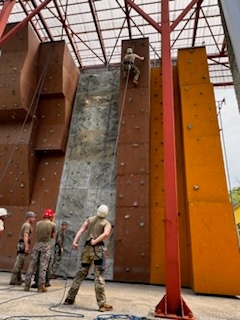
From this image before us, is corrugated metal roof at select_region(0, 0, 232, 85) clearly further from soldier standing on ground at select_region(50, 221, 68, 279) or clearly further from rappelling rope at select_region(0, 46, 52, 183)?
soldier standing on ground at select_region(50, 221, 68, 279)

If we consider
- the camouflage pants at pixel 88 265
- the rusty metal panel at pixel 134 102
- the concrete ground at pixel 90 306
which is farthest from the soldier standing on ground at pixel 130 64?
the concrete ground at pixel 90 306

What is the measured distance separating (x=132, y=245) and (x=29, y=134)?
4466 millimetres

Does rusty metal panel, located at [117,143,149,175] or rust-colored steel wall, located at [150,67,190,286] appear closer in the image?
rust-colored steel wall, located at [150,67,190,286]

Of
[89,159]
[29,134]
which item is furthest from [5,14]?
[89,159]

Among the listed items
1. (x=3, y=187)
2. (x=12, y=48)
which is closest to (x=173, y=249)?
(x=3, y=187)

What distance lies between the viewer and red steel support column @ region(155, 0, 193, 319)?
3477mm

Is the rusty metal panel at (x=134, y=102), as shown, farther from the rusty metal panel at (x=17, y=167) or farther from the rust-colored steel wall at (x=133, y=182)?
the rusty metal panel at (x=17, y=167)

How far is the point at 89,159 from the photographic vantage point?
827 centimetres

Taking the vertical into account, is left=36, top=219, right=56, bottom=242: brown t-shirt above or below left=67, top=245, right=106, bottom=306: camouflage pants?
above

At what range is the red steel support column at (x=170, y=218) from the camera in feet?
11.4

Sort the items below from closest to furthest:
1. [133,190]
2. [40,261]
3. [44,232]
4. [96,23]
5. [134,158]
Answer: [40,261]
[44,232]
[133,190]
[134,158]
[96,23]

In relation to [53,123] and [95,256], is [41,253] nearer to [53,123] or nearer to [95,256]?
[95,256]

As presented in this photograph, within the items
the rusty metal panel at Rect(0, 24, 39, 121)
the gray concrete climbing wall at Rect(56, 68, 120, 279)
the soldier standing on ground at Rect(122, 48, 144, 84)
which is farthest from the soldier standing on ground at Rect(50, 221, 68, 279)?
the soldier standing on ground at Rect(122, 48, 144, 84)

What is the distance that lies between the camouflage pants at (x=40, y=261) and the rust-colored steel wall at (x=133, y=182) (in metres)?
2.19
